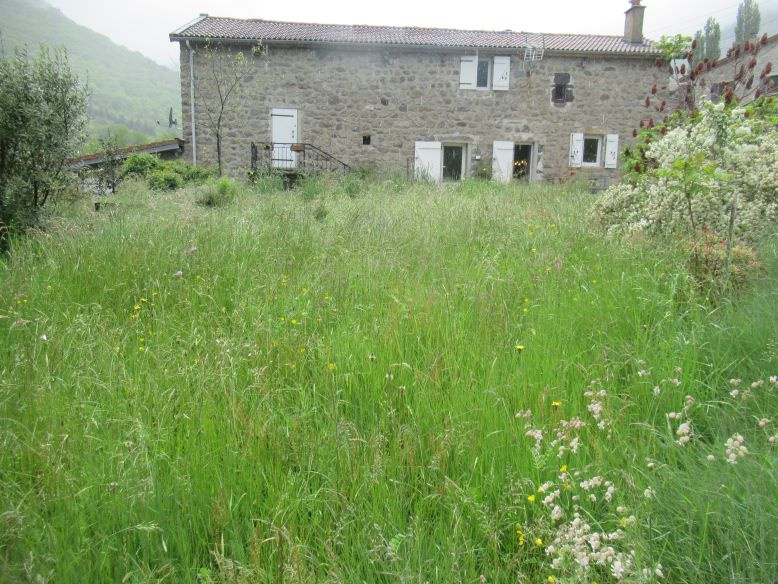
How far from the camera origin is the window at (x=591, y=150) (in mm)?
19422

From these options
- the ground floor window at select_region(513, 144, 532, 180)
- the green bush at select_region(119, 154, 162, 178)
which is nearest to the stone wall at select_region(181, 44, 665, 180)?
the ground floor window at select_region(513, 144, 532, 180)

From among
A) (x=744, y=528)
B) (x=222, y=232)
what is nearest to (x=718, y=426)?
(x=744, y=528)

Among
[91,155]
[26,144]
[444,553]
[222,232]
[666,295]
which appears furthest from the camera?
[91,155]

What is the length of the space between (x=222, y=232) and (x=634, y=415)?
3.93m

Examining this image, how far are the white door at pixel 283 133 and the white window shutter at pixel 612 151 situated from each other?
11.5m

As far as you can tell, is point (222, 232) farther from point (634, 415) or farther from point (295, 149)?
point (295, 149)

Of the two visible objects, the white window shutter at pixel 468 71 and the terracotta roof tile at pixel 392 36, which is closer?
the terracotta roof tile at pixel 392 36

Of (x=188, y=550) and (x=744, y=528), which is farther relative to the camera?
(x=188, y=550)

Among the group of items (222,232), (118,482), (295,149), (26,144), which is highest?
(295,149)

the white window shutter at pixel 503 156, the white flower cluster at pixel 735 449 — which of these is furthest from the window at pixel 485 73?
the white flower cluster at pixel 735 449

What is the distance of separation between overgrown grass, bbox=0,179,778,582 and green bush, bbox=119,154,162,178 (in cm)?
1222

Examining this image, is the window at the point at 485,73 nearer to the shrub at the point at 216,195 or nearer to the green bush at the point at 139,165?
the green bush at the point at 139,165

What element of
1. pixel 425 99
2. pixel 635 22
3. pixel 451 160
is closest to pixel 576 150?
pixel 451 160

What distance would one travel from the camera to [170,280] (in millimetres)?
3742
